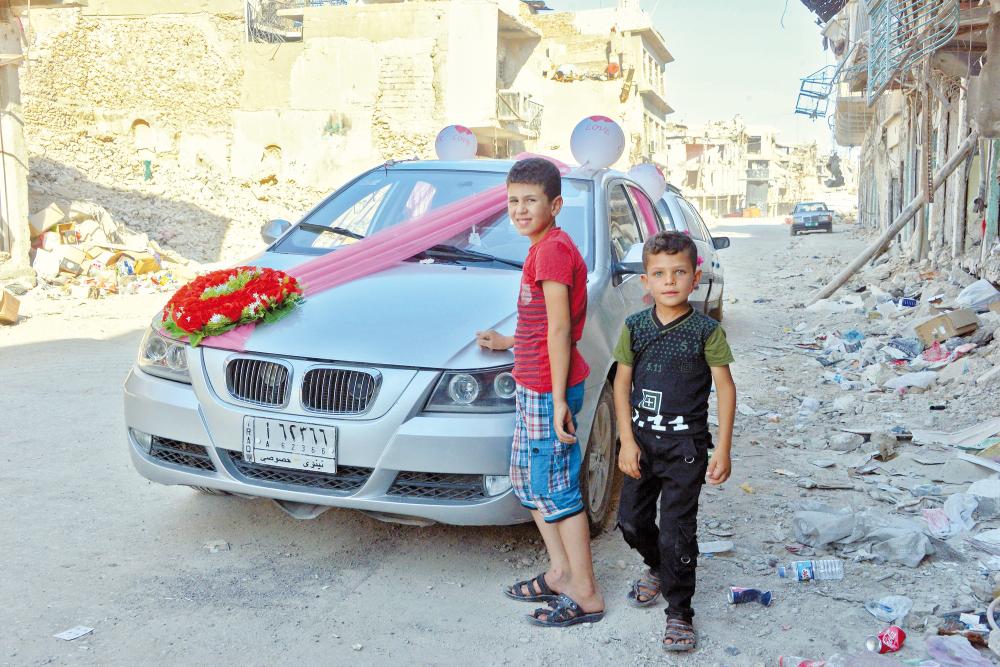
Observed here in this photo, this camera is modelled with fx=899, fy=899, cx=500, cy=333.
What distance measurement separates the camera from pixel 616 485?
4715mm

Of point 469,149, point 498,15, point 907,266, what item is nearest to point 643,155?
point 498,15

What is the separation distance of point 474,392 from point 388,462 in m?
0.41

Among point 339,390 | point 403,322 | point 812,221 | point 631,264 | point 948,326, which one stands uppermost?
point 812,221

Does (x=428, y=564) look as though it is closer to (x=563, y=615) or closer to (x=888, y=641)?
(x=563, y=615)

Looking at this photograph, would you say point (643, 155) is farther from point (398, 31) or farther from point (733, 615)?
point (733, 615)

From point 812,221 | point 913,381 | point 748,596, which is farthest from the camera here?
point 812,221

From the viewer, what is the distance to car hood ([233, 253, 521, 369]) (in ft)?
11.2

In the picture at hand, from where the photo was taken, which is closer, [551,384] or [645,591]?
[551,384]

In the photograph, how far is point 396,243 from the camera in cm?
446

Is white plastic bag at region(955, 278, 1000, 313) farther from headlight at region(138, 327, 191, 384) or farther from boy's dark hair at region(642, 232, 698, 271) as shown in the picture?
headlight at region(138, 327, 191, 384)

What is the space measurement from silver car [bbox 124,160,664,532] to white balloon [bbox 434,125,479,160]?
6.59 feet

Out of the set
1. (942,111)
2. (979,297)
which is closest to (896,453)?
(979,297)

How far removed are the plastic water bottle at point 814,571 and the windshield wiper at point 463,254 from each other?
180 centimetres

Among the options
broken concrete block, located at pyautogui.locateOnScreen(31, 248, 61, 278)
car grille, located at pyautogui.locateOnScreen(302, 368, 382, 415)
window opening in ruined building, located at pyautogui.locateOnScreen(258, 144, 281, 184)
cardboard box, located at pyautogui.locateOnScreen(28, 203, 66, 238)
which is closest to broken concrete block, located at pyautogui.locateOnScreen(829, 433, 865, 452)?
car grille, located at pyautogui.locateOnScreen(302, 368, 382, 415)
